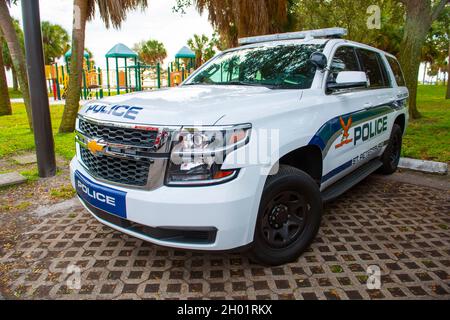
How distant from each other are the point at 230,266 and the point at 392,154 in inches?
138

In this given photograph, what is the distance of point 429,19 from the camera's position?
9.29m

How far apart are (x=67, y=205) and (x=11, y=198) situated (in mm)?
844

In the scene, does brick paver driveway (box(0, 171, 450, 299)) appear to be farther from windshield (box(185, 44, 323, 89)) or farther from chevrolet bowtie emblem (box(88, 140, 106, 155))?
windshield (box(185, 44, 323, 89))

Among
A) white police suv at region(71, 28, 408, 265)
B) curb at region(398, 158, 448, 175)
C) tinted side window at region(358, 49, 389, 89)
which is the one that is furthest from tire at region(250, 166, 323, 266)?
curb at region(398, 158, 448, 175)

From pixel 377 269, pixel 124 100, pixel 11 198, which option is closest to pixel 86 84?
pixel 11 198

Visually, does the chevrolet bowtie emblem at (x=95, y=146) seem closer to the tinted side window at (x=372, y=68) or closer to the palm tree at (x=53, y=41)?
the tinted side window at (x=372, y=68)

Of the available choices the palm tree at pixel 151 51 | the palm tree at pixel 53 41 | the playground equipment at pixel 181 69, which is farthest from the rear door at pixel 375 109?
the palm tree at pixel 151 51

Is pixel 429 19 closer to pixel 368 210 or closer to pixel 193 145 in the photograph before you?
pixel 368 210

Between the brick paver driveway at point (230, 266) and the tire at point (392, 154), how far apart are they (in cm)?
132

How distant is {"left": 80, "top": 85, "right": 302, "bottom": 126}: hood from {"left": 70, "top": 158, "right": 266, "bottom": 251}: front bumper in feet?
1.32

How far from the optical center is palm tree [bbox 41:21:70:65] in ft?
125

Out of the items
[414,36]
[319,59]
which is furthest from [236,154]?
A: [414,36]

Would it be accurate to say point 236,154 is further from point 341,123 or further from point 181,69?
point 181,69
